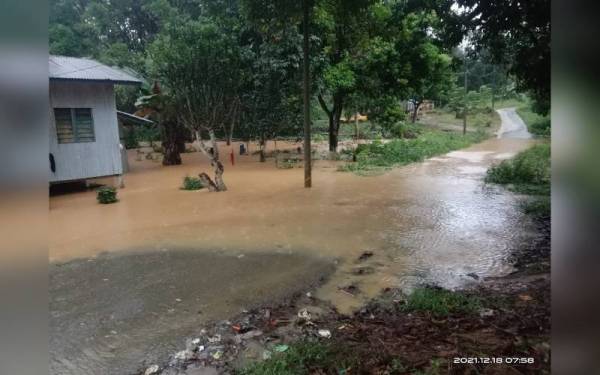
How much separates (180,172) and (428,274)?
1289 cm

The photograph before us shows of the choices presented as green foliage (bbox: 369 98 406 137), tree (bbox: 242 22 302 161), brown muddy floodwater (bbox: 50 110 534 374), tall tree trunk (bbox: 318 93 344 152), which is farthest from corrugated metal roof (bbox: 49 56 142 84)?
green foliage (bbox: 369 98 406 137)

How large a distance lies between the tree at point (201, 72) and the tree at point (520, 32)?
7374 mm

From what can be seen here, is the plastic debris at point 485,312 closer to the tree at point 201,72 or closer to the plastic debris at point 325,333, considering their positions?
the plastic debris at point 325,333

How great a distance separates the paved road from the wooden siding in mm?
25417

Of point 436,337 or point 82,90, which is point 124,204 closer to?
point 82,90

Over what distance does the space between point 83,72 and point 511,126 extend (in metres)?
33.1

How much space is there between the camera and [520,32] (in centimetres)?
842

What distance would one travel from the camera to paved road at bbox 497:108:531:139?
2978cm

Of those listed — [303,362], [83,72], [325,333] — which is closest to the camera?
[303,362]

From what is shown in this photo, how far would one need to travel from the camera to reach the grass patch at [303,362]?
11.1 ft

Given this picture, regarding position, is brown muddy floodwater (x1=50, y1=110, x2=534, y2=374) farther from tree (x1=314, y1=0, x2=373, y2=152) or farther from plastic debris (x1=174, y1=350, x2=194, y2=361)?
tree (x1=314, y1=0, x2=373, y2=152)

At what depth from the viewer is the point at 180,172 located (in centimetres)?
1670

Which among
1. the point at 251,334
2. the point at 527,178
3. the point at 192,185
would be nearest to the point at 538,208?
the point at 527,178

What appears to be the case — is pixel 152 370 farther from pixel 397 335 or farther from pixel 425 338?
pixel 425 338
